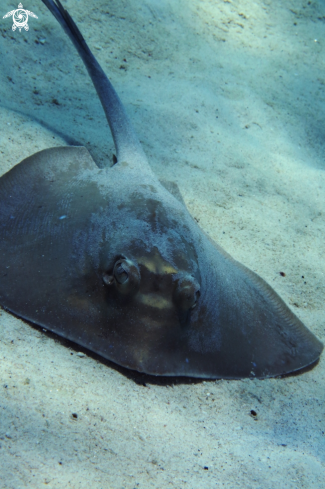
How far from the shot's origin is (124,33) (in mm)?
5973

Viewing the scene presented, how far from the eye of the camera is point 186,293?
2547 millimetres

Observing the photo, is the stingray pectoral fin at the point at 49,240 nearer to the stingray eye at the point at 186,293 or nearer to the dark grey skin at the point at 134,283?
the dark grey skin at the point at 134,283

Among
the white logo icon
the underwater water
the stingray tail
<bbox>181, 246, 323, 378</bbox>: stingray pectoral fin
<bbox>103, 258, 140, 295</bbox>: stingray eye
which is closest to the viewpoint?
the underwater water

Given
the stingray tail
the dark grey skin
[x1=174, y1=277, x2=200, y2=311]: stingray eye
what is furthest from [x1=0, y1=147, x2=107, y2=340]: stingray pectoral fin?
[x1=174, y1=277, x2=200, y2=311]: stingray eye

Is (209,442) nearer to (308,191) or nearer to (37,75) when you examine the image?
(308,191)

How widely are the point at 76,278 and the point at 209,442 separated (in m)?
1.52

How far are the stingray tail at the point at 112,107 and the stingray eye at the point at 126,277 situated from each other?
1675 mm

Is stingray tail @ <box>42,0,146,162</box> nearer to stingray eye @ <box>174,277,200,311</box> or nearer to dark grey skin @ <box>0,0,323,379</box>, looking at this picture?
dark grey skin @ <box>0,0,323,379</box>

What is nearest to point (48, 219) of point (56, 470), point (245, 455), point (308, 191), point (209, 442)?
point (56, 470)

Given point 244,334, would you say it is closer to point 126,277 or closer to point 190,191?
point 126,277

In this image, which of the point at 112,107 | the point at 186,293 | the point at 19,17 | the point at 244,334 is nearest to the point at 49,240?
the point at 186,293

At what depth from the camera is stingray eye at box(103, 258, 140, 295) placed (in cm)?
247

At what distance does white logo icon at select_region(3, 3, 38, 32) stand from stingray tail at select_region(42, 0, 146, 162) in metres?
0.97

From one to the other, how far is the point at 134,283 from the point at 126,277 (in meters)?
0.07
